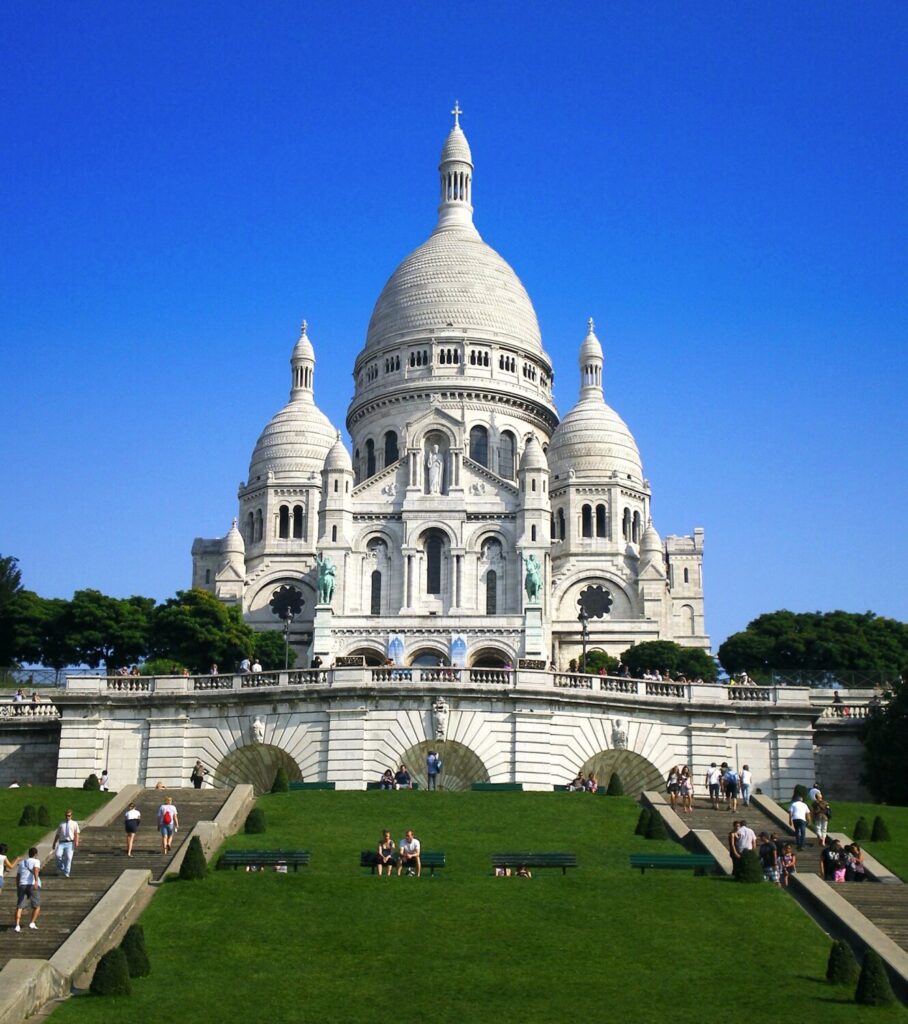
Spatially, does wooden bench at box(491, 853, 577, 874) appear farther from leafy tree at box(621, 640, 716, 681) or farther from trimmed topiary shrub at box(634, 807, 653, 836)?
leafy tree at box(621, 640, 716, 681)

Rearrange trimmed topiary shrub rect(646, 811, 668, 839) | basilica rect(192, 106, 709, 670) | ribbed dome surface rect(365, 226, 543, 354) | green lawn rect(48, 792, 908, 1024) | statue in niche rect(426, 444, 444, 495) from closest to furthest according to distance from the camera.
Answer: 1. green lawn rect(48, 792, 908, 1024)
2. trimmed topiary shrub rect(646, 811, 668, 839)
3. basilica rect(192, 106, 709, 670)
4. statue in niche rect(426, 444, 444, 495)
5. ribbed dome surface rect(365, 226, 543, 354)

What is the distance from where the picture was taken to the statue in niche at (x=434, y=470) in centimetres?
10256

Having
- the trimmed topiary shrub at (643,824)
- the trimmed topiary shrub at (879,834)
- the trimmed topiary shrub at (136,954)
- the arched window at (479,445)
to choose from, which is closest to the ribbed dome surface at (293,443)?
the arched window at (479,445)

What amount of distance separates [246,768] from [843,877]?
18470mm

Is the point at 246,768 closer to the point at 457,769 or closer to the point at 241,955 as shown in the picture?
the point at 457,769

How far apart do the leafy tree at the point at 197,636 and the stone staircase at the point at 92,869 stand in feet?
152

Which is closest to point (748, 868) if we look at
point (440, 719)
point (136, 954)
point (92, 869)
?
point (136, 954)

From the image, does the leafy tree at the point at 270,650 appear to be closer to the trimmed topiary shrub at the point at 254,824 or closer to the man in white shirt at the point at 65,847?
the trimmed topiary shrub at the point at 254,824

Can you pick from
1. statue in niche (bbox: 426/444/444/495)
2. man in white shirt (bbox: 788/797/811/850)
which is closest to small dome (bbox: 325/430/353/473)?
statue in niche (bbox: 426/444/444/495)

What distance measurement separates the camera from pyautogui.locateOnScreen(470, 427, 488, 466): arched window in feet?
366

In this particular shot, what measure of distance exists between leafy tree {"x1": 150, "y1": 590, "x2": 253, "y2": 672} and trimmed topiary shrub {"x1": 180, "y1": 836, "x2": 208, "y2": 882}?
53.3 metres

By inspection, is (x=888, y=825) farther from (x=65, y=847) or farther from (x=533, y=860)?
(x=65, y=847)

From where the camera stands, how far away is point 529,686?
44531 millimetres

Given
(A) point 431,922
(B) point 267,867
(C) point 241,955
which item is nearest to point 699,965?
(A) point 431,922
